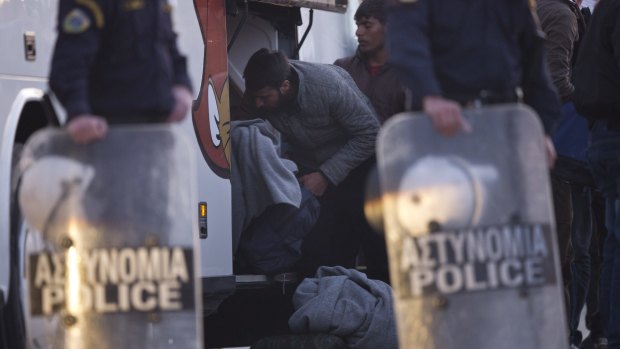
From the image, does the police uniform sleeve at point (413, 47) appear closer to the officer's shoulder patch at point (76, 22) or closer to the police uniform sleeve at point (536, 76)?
the police uniform sleeve at point (536, 76)

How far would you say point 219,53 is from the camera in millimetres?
8695

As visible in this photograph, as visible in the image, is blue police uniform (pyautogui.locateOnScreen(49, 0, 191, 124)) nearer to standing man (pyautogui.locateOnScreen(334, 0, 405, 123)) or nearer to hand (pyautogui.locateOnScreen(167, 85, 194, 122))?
hand (pyautogui.locateOnScreen(167, 85, 194, 122))

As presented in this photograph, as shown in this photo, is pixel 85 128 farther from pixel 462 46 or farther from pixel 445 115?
pixel 462 46

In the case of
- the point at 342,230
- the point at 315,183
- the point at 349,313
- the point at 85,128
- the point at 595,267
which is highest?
the point at 85,128

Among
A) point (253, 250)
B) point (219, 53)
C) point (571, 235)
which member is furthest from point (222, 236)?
point (571, 235)

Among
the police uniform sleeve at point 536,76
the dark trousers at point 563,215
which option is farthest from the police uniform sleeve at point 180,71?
the dark trousers at point 563,215

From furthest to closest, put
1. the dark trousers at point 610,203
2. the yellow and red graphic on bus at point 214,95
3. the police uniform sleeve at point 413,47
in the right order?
1. the yellow and red graphic on bus at point 214,95
2. the dark trousers at point 610,203
3. the police uniform sleeve at point 413,47

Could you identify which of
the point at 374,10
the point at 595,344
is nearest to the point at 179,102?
Answer: the point at 595,344

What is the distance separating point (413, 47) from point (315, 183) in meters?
4.34

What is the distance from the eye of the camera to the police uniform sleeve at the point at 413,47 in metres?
4.98

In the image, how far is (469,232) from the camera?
193 inches

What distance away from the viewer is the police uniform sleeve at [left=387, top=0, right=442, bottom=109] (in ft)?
16.4

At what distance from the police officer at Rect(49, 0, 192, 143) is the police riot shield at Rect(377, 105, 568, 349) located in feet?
2.80

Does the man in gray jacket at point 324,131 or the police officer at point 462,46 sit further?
the man in gray jacket at point 324,131
